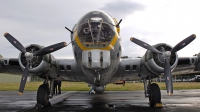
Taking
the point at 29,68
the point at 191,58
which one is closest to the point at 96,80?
the point at 29,68

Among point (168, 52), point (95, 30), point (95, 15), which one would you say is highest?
point (95, 15)

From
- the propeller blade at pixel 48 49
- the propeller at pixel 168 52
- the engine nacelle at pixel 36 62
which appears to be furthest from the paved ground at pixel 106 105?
the propeller blade at pixel 48 49

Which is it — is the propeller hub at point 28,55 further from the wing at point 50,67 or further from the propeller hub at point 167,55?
the propeller hub at point 167,55

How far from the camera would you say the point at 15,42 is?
454 inches

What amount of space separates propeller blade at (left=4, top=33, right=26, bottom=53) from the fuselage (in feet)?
9.21

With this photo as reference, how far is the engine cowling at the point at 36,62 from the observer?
11.3 m

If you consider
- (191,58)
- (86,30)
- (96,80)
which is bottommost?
(96,80)

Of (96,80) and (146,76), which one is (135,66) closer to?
(146,76)

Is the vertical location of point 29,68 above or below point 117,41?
below

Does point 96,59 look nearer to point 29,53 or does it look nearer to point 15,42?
point 29,53

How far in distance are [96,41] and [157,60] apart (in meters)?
3.63

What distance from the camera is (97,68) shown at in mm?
9000

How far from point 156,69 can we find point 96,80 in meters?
2.78

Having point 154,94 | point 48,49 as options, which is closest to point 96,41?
point 48,49
